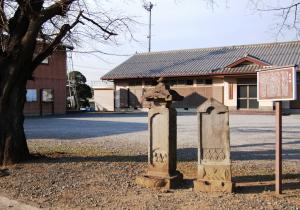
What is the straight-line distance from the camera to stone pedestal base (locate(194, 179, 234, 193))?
726 cm

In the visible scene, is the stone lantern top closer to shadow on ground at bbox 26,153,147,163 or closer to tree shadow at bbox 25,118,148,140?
shadow on ground at bbox 26,153,147,163

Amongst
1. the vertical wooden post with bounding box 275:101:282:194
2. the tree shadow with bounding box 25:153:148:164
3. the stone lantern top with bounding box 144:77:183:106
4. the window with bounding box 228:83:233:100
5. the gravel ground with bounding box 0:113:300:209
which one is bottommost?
the gravel ground with bounding box 0:113:300:209

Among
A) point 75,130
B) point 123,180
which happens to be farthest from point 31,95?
point 123,180

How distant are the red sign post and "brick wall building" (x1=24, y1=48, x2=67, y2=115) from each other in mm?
28228

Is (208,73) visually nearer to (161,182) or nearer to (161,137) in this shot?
(161,137)

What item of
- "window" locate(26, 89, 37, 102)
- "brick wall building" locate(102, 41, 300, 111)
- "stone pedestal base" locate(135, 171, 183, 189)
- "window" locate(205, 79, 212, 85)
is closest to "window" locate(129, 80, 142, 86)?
"brick wall building" locate(102, 41, 300, 111)

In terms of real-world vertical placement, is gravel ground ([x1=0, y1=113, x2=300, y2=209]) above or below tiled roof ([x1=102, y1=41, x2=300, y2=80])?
below

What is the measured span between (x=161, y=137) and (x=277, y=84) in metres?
2.29

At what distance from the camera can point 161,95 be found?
807 cm

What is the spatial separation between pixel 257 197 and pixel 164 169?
71.0 inches

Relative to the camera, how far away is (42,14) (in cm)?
1005

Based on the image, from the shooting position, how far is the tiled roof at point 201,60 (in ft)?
121

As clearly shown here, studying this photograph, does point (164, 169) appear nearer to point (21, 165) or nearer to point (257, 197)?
point (257, 197)

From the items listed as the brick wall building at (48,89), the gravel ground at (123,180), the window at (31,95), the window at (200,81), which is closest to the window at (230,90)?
the window at (200,81)
